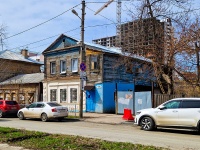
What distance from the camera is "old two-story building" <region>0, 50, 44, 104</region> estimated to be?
115 feet

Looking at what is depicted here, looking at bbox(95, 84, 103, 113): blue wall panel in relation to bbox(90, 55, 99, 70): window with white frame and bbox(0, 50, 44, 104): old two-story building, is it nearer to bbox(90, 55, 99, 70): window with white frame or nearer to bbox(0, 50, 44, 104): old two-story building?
bbox(90, 55, 99, 70): window with white frame

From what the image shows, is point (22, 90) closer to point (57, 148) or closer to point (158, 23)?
point (158, 23)

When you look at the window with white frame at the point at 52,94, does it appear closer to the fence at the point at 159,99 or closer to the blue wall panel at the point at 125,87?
the blue wall panel at the point at 125,87

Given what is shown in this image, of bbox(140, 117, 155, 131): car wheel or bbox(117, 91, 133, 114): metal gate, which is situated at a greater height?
bbox(117, 91, 133, 114): metal gate

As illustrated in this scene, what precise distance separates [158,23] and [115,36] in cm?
366

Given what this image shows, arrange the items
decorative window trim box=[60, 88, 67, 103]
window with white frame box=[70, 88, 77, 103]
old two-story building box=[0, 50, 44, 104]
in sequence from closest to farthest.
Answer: window with white frame box=[70, 88, 77, 103] → decorative window trim box=[60, 88, 67, 103] → old two-story building box=[0, 50, 44, 104]

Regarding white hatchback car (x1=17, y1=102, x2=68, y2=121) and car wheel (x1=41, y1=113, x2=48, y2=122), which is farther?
car wheel (x1=41, y1=113, x2=48, y2=122)

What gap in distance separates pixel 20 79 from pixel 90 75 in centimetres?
1525

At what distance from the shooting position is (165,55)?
65.1 feet

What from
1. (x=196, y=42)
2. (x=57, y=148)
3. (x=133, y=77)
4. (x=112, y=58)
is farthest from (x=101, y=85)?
(x=57, y=148)

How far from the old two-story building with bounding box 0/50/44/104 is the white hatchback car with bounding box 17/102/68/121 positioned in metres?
12.7

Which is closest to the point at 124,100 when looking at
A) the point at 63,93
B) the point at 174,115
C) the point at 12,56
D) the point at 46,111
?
the point at 46,111

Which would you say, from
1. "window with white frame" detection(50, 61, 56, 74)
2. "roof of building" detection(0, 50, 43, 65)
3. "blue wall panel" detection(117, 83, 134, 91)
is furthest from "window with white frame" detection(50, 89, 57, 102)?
"roof of building" detection(0, 50, 43, 65)

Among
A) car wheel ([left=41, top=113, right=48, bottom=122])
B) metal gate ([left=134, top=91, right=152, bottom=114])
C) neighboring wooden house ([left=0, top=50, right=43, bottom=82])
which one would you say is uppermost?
neighboring wooden house ([left=0, top=50, right=43, bottom=82])
